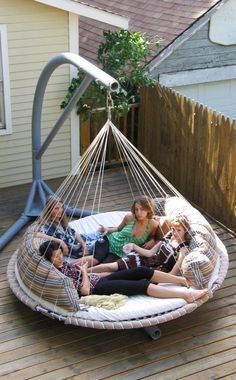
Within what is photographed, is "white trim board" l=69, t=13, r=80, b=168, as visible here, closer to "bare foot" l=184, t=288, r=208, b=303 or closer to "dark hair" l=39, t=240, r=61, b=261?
"dark hair" l=39, t=240, r=61, b=261

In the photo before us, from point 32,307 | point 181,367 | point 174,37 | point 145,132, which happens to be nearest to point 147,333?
point 181,367

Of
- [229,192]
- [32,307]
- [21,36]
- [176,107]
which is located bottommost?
[32,307]

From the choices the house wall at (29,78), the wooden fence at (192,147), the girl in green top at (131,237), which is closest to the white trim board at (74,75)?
the house wall at (29,78)

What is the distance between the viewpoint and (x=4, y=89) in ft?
26.7

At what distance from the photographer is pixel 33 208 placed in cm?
764

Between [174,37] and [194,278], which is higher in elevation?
[174,37]

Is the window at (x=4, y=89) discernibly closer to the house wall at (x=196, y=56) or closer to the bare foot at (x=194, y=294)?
the house wall at (x=196, y=56)

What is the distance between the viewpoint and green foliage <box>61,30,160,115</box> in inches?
338

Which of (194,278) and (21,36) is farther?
(21,36)

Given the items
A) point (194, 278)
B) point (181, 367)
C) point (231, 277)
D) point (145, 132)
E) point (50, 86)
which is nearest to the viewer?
point (181, 367)

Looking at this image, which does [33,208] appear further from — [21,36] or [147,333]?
[147,333]

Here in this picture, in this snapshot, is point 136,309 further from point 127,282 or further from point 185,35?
point 185,35

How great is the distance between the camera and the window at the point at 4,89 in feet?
26.0

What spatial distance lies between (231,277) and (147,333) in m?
1.32
